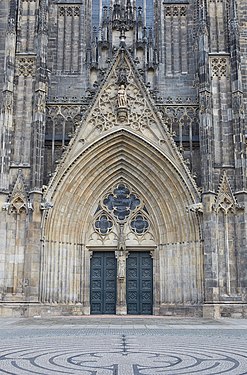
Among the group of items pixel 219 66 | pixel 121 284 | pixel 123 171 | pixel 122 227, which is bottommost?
pixel 121 284

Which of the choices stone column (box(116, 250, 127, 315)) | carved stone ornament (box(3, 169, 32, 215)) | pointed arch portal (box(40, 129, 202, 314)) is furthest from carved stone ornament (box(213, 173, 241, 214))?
carved stone ornament (box(3, 169, 32, 215))

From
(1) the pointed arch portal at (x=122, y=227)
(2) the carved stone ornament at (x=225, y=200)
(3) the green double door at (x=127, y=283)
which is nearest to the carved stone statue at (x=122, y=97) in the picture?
(1) the pointed arch portal at (x=122, y=227)

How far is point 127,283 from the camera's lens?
20312 mm

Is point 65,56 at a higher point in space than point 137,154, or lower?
higher

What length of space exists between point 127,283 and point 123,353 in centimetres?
1290

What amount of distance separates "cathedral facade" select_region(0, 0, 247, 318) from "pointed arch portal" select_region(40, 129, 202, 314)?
49mm

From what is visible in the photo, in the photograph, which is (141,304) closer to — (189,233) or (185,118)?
(189,233)

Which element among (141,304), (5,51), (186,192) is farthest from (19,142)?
(141,304)

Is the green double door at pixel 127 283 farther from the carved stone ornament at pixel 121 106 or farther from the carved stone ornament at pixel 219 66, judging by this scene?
the carved stone ornament at pixel 219 66

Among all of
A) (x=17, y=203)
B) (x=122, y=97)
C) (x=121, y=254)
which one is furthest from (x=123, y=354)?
(x=122, y=97)

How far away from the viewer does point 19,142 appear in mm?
19625

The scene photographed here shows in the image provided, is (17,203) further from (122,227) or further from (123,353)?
(123,353)

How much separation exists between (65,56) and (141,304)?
12142mm

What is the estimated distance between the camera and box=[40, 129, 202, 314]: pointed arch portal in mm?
19031
